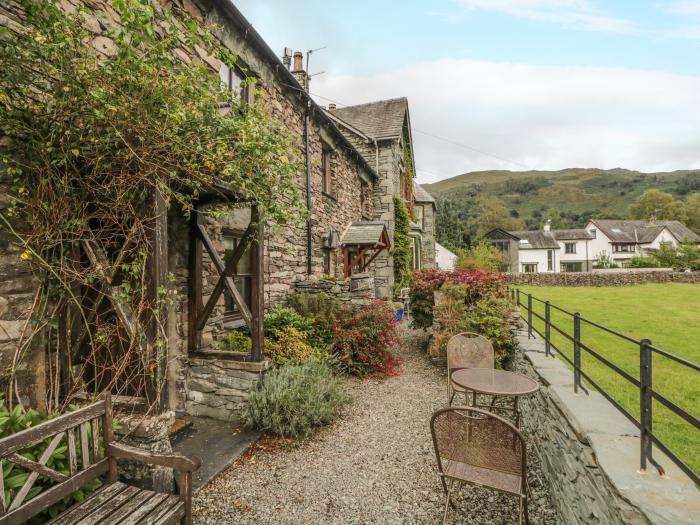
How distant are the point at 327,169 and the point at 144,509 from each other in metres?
9.61

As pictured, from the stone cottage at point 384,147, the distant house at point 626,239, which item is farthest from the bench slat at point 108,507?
the distant house at point 626,239

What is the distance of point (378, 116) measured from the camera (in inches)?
658

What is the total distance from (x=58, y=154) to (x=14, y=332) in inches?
60.6

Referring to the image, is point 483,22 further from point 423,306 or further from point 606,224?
point 606,224

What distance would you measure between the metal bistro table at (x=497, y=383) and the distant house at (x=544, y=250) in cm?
4156

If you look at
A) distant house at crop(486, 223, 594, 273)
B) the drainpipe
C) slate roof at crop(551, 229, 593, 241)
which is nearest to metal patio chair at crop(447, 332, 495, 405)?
the drainpipe

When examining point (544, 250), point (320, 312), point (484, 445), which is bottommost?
point (484, 445)

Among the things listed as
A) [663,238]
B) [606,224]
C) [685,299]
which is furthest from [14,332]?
[663,238]

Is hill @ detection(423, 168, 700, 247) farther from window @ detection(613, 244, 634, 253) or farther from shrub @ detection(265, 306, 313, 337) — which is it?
shrub @ detection(265, 306, 313, 337)

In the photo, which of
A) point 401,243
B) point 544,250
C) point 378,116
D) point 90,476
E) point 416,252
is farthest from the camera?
point 544,250

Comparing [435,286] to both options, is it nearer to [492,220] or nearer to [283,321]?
[283,321]

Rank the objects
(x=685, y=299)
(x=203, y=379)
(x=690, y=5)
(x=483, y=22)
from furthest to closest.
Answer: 1. (x=685, y=299)
2. (x=483, y=22)
3. (x=690, y=5)
4. (x=203, y=379)

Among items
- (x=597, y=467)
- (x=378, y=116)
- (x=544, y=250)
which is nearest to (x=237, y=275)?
(x=597, y=467)

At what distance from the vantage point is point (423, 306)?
30.2 feet
